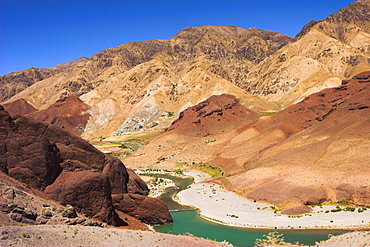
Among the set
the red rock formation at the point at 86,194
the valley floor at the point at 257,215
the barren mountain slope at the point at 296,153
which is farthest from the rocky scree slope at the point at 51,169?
the barren mountain slope at the point at 296,153

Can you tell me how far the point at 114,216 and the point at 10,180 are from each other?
34.0ft

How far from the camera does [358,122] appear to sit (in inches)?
2464

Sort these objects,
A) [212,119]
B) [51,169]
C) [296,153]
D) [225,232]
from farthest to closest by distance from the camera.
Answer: [212,119] < [296,153] < [225,232] < [51,169]

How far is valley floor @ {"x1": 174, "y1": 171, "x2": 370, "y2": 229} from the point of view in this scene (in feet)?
122

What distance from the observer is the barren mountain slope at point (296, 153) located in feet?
155

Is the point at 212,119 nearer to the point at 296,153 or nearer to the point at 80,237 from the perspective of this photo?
the point at 296,153

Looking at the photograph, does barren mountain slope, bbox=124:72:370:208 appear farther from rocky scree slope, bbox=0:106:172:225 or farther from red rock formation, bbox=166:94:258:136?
rocky scree slope, bbox=0:106:172:225

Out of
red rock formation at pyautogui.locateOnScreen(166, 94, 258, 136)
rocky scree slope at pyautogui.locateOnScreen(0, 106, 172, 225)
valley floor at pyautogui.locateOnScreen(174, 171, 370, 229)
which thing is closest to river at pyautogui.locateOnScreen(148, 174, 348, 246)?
valley floor at pyautogui.locateOnScreen(174, 171, 370, 229)

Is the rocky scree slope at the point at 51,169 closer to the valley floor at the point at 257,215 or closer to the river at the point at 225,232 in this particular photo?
the river at the point at 225,232

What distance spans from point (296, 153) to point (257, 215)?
2351 centimetres

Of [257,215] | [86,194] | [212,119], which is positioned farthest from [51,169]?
[212,119]

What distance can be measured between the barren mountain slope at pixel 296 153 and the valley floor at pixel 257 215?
3.19m

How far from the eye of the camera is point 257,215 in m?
42.7

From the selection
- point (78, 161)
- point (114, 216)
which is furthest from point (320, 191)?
point (78, 161)
